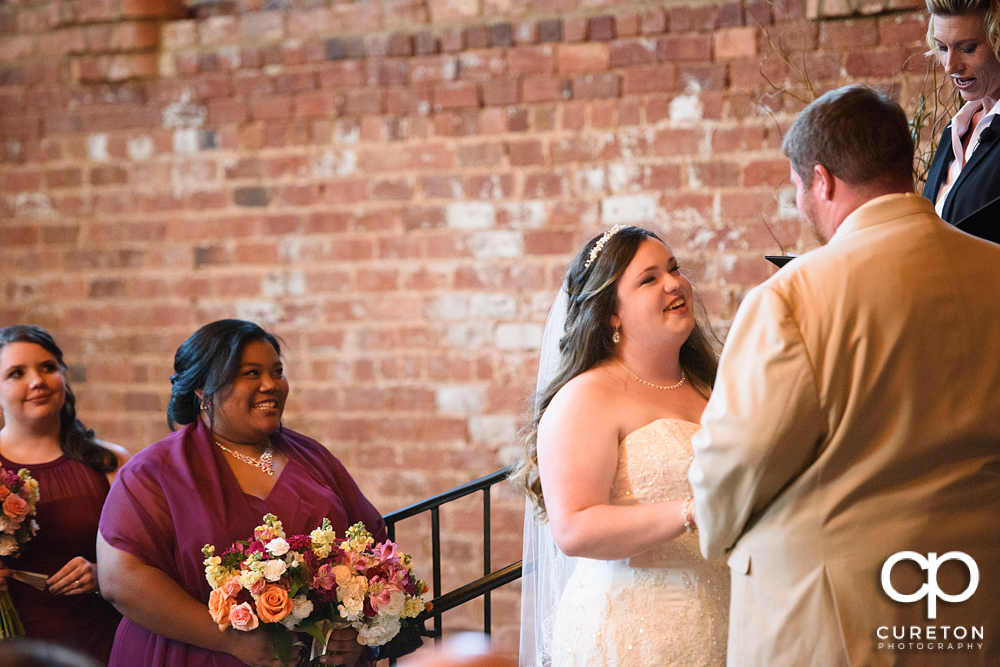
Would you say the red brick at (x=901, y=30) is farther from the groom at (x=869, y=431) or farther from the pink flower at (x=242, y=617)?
the pink flower at (x=242, y=617)

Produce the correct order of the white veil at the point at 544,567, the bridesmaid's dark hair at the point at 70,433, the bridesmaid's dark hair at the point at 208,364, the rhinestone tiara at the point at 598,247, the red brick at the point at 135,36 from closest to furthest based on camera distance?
the rhinestone tiara at the point at 598,247, the white veil at the point at 544,567, the bridesmaid's dark hair at the point at 208,364, the bridesmaid's dark hair at the point at 70,433, the red brick at the point at 135,36

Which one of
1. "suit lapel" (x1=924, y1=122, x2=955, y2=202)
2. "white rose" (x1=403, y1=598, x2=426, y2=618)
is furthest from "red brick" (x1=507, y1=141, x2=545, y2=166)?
"white rose" (x1=403, y1=598, x2=426, y2=618)

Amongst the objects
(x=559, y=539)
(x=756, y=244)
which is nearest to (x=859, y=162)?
(x=559, y=539)

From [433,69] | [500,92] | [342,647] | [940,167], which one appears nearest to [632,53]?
[500,92]

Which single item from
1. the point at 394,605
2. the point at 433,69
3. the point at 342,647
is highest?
the point at 433,69

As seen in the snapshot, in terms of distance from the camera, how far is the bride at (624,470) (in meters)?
2.22

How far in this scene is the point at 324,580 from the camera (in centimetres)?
245

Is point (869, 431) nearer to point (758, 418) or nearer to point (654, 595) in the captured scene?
point (758, 418)

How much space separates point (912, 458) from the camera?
1742 millimetres

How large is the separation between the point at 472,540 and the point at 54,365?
2.07m

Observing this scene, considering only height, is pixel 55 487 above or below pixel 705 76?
below

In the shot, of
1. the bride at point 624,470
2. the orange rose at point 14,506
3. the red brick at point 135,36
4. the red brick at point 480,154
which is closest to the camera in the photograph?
the bride at point 624,470

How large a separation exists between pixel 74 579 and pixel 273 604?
1.02 meters

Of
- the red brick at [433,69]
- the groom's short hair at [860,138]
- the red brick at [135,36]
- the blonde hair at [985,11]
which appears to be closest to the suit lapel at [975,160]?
the blonde hair at [985,11]
